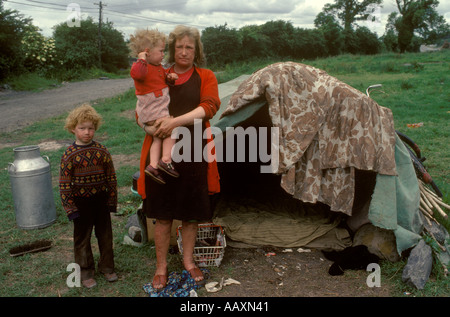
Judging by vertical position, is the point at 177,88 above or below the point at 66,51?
below

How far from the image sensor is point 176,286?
10.7ft

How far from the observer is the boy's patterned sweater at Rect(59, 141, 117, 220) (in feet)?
10.3

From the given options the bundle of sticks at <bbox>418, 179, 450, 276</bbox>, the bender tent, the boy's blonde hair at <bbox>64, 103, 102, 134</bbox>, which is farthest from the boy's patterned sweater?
the bundle of sticks at <bbox>418, 179, 450, 276</bbox>

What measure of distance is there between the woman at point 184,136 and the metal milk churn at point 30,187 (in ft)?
6.69

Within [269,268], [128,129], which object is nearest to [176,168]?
[269,268]

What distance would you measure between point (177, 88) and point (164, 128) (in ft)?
1.14

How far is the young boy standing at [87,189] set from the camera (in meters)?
3.17

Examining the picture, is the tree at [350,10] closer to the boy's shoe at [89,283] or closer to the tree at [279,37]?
the tree at [279,37]

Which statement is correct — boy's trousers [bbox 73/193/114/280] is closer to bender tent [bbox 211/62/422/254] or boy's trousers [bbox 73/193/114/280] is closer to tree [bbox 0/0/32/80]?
bender tent [bbox 211/62/422/254]

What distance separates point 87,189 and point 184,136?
0.94m

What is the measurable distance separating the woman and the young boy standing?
1.25 feet
